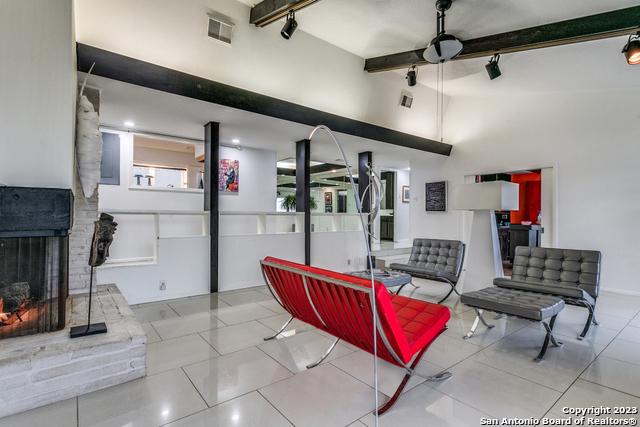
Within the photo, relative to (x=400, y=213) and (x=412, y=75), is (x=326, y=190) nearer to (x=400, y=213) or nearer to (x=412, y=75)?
(x=400, y=213)

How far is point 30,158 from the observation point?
237 cm

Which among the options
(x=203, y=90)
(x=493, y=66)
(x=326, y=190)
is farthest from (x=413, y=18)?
(x=326, y=190)

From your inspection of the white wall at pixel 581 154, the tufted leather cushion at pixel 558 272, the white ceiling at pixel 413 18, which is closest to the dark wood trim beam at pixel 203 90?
the white ceiling at pixel 413 18

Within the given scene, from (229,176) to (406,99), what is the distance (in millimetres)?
3941

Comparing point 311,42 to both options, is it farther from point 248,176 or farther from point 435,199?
point 435,199

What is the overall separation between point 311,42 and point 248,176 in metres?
3.01

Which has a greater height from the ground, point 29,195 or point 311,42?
point 311,42

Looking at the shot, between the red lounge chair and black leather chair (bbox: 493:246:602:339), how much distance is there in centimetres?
166

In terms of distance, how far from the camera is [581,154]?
548 cm

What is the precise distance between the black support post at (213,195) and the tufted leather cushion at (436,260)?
2770 millimetres

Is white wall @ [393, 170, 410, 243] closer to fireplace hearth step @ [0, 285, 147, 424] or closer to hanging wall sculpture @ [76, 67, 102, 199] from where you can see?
hanging wall sculpture @ [76, 67, 102, 199]

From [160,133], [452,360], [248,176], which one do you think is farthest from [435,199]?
[160,133]

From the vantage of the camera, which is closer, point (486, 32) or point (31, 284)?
point (31, 284)

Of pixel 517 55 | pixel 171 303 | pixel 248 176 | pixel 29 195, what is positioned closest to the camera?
pixel 29 195
